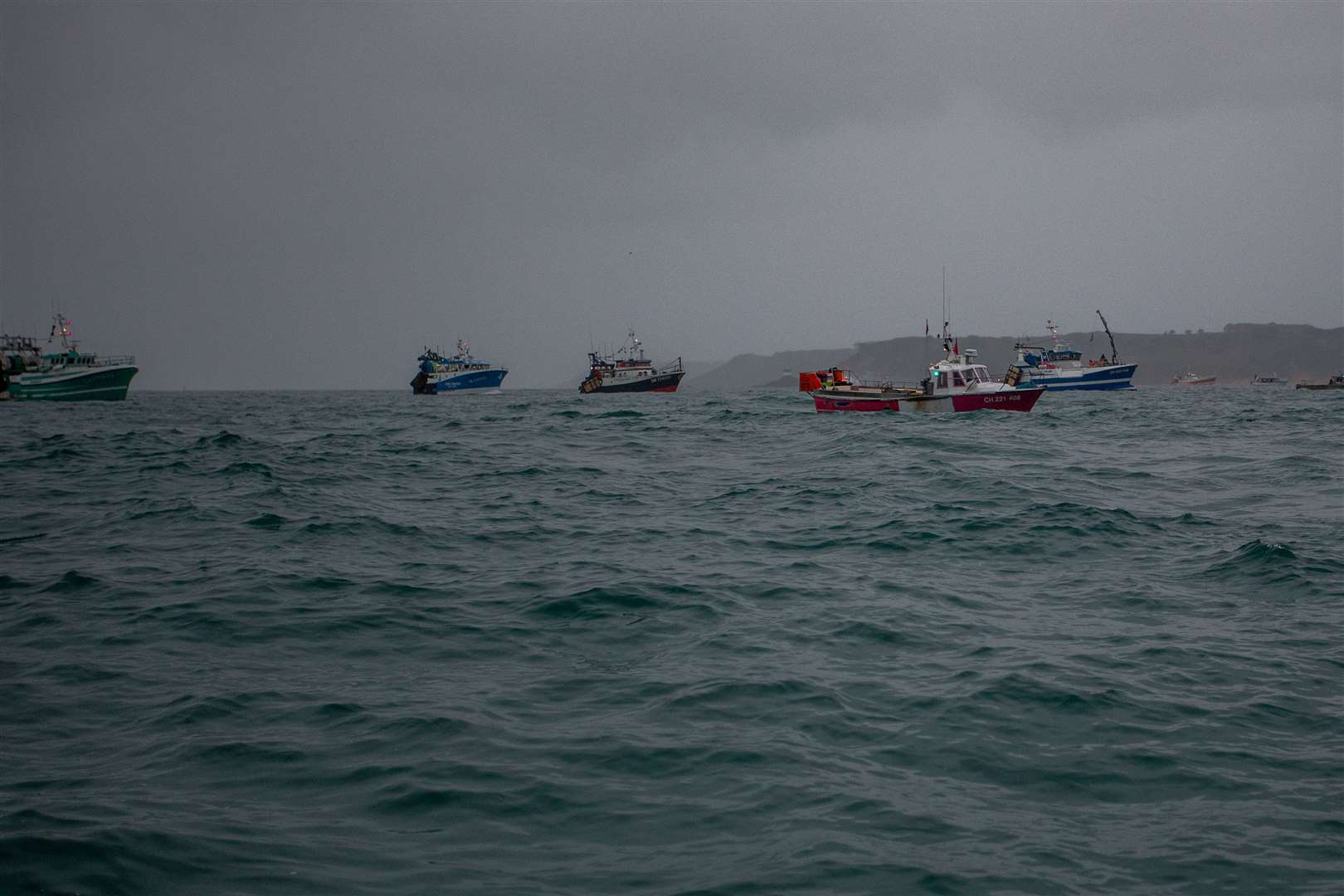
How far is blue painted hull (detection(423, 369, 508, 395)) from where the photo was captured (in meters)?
123

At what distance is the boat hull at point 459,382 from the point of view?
123312 millimetres

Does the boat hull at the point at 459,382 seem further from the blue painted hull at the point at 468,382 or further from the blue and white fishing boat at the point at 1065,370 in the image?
the blue and white fishing boat at the point at 1065,370

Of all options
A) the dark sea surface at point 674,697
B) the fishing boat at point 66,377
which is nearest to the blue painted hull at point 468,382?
the fishing boat at point 66,377

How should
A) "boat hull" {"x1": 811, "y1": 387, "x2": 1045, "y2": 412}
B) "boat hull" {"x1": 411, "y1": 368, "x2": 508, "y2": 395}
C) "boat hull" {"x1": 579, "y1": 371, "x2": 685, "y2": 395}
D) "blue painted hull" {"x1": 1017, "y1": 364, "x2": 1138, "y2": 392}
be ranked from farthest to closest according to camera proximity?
"boat hull" {"x1": 411, "y1": 368, "x2": 508, "y2": 395}, "boat hull" {"x1": 579, "y1": 371, "x2": 685, "y2": 395}, "blue painted hull" {"x1": 1017, "y1": 364, "x2": 1138, "y2": 392}, "boat hull" {"x1": 811, "y1": 387, "x2": 1045, "y2": 412}

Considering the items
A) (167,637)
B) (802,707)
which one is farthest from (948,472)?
(167,637)

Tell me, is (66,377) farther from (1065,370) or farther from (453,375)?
(1065,370)

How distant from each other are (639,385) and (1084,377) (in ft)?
166

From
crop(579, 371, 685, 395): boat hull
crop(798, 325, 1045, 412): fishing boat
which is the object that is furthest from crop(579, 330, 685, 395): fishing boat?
crop(798, 325, 1045, 412): fishing boat

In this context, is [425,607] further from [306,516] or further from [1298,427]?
[1298,427]

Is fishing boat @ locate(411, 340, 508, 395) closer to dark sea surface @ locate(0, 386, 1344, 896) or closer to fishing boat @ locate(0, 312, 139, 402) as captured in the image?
fishing boat @ locate(0, 312, 139, 402)

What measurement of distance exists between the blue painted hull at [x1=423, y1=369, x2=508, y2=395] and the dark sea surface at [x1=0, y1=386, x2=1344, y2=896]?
10705cm

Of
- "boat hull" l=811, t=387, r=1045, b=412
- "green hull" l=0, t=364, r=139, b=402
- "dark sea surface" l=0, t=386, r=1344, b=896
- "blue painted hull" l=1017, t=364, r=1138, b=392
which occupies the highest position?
"green hull" l=0, t=364, r=139, b=402

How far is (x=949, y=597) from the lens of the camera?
36.1ft

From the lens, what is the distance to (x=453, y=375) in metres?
124
